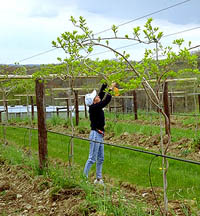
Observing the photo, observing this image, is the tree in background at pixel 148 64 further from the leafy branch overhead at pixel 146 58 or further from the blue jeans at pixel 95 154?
the blue jeans at pixel 95 154

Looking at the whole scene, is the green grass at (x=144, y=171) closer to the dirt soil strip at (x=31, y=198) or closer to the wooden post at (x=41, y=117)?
the wooden post at (x=41, y=117)

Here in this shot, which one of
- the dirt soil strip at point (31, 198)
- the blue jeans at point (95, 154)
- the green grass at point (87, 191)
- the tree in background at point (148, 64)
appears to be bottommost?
the dirt soil strip at point (31, 198)

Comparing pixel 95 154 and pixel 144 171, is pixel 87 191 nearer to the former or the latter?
pixel 95 154

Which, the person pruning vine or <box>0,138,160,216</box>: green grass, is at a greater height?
the person pruning vine

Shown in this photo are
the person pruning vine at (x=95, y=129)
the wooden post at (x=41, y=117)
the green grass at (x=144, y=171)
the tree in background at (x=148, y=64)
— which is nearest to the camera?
the tree in background at (x=148, y=64)

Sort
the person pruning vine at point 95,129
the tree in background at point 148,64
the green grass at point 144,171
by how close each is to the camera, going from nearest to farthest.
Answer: the tree in background at point 148,64
the green grass at point 144,171
the person pruning vine at point 95,129

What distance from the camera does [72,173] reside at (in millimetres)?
4863

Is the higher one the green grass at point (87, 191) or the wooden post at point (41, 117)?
the wooden post at point (41, 117)

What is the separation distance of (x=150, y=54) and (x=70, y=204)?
84.0 inches

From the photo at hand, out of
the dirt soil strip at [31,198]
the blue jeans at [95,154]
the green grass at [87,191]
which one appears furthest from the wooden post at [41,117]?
the blue jeans at [95,154]

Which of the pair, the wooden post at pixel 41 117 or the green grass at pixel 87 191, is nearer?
the green grass at pixel 87 191

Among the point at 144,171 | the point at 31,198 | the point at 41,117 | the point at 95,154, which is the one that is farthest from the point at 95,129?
the point at 31,198

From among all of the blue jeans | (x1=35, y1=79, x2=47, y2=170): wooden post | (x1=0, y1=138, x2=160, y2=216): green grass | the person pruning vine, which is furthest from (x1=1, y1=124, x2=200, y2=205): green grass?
(x1=35, y1=79, x2=47, y2=170): wooden post

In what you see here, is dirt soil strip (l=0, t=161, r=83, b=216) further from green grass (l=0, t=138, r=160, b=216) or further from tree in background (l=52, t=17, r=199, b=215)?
tree in background (l=52, t=17, r=199, b=215)
